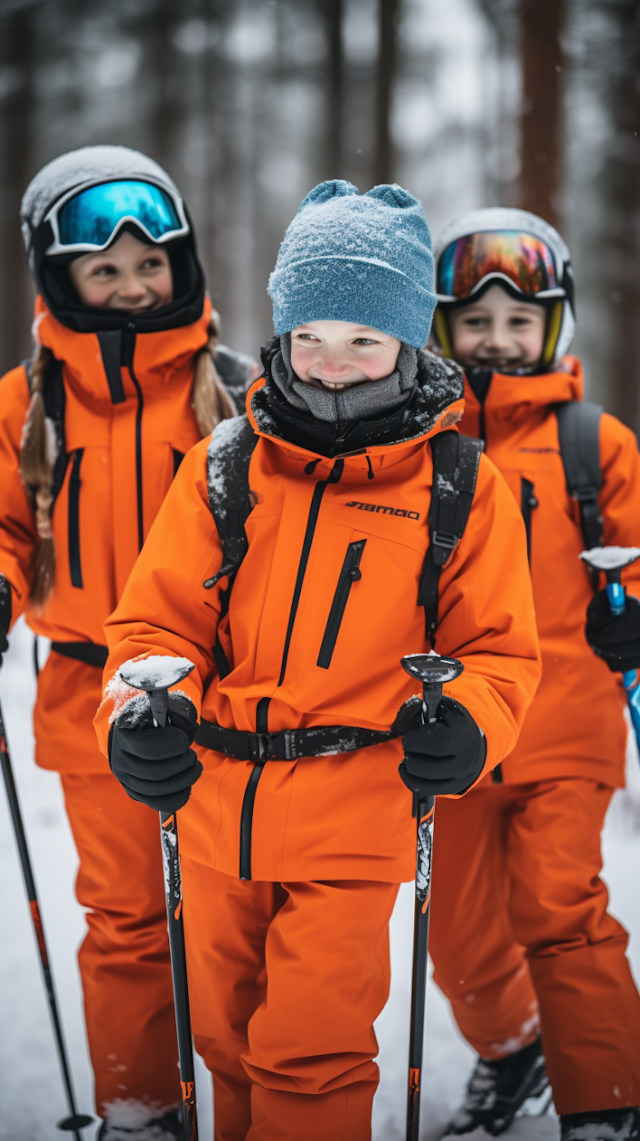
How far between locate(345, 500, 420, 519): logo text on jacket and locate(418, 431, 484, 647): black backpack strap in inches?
1.8

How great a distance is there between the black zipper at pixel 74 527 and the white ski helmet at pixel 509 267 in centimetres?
131

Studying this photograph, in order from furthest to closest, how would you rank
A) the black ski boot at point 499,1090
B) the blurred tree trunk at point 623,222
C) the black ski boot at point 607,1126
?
the blurred tree trunk at point 623,222, the black ski boot at point 499,1090, the black ski boot at point 607,1126

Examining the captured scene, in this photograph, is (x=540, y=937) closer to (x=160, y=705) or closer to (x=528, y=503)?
(x=528, y=503)

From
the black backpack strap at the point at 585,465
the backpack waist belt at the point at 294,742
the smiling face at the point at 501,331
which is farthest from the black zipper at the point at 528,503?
the backpack waist belt at the point at 294,742

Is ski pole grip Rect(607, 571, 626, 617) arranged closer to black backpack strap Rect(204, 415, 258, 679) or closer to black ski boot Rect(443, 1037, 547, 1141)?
black backpack strap Rect(204, 415, 258, 679)

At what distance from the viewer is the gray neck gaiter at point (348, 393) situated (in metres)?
2.05

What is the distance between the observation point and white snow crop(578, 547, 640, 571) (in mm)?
2369

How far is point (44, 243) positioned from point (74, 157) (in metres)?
0.30

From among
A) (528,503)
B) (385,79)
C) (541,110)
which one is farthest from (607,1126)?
(385,79)

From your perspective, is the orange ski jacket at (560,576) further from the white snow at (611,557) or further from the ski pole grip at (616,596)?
the white snow at (611,557)

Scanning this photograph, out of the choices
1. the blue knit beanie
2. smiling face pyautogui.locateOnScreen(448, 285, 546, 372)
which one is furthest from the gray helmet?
smiling face pyautogui.locateOnScreen(448, 285, 546, 372)

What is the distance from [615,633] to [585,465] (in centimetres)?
53

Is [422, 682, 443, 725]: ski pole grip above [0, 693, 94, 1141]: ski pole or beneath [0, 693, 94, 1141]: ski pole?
above

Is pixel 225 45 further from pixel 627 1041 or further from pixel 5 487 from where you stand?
pixel 627 1041
